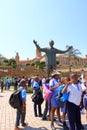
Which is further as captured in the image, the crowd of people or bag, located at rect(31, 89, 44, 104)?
bag, located at rect(31, 89, 44, 104)

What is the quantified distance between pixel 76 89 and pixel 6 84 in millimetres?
26813

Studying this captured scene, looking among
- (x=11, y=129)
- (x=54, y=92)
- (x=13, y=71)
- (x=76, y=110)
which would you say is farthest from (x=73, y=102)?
(x=13, y=71)

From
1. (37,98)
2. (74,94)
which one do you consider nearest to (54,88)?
(74,94)

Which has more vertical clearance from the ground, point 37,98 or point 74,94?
point 37,98

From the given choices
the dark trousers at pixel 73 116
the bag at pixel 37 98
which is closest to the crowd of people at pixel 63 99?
the dark trousers at pixel 73 116

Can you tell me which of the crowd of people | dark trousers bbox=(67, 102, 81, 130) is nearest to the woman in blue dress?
the crowd of people

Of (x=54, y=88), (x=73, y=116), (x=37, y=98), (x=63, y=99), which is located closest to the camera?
(x=73, y=116)

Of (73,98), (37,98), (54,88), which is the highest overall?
(54,88)

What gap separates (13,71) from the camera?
63.9m

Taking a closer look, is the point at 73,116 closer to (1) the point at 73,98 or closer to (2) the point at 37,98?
(1) the point at 73,98

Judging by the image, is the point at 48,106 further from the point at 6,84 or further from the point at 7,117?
the point at 6,84

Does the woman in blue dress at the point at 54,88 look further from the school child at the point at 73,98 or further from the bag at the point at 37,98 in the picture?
the bag at the point at 37,98

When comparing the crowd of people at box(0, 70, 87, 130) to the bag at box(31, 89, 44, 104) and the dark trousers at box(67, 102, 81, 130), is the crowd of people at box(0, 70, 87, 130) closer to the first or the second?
the dark trousers at box(67, 102, 81, 130)

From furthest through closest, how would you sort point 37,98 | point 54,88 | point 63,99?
point 37,98 < point 54,88 < point 63,99
